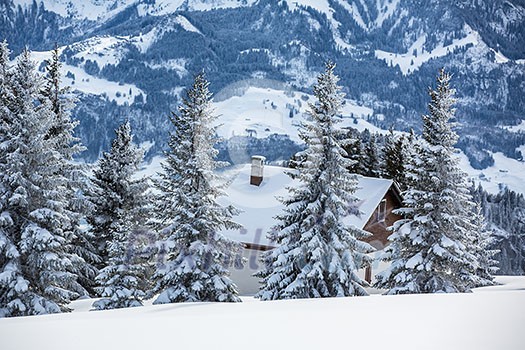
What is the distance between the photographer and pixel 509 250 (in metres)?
138

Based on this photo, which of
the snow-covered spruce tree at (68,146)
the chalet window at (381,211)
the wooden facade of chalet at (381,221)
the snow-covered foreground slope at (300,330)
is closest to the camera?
the snow-covered foreground slope at (300,330)

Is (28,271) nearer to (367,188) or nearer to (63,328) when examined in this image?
(63,328)

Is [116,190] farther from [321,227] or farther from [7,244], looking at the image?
[321,227]

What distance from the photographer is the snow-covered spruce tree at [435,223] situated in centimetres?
2052

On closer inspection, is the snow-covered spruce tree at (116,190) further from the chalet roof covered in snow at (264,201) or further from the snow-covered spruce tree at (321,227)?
the snow-covered spruce tree at (321,227)

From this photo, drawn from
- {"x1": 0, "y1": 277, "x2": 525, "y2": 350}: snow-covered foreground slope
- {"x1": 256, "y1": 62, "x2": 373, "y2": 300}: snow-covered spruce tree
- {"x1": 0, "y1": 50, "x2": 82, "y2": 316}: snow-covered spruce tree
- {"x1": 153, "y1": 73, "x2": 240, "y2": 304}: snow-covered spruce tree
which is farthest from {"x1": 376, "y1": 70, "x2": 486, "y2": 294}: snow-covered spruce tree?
{"x1": 0, "y1": 277, "x2": 525, "y2": 350}: snow-covered foreground slope

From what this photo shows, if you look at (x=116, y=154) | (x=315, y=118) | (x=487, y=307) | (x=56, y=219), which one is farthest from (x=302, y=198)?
(x=487, y=307)

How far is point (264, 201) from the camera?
33.1 meters

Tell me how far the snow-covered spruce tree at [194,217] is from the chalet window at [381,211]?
52.6 feet

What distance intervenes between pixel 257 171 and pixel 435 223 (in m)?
15.5

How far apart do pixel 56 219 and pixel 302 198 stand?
8.47 metres

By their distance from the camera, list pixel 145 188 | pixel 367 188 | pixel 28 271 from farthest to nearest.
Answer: pixel 367 188 → pixel 145 188 → pixel 28 271

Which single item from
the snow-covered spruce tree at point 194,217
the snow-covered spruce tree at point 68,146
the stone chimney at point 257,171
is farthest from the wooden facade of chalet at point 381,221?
the snow-covered spruce tree at point 68,146

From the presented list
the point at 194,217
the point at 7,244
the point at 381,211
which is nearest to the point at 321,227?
the point at 194,217
